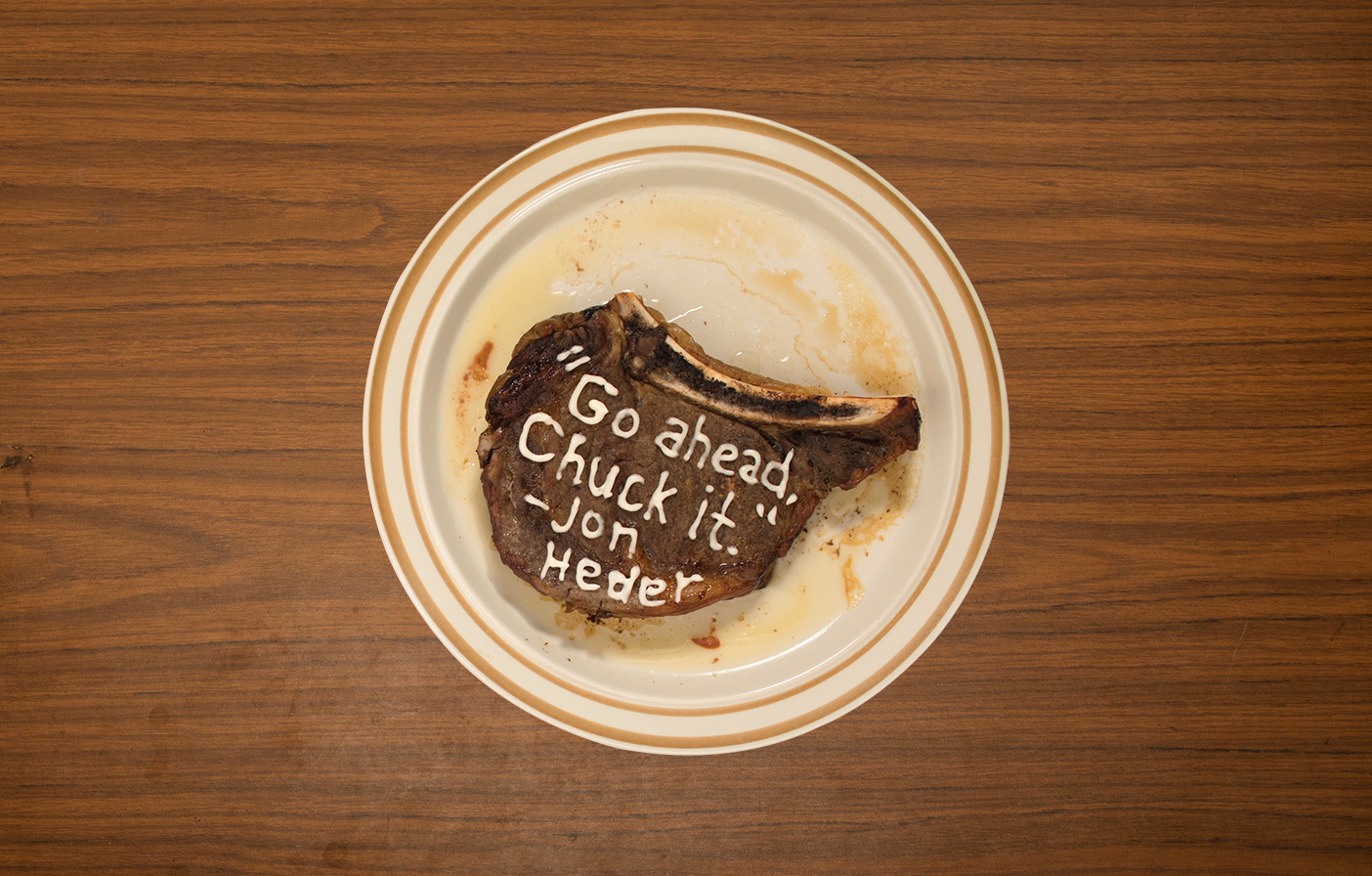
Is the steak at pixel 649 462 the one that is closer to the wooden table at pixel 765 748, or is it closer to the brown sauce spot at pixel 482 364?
the brown sauce spot at pixel 482 364

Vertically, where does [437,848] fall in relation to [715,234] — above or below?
below

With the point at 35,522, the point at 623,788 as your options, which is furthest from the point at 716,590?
the point at 35,522

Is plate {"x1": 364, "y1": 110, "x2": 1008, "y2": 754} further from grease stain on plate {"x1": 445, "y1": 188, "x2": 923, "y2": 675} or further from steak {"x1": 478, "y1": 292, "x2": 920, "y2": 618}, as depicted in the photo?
steak {"x1": 478, "y1": 292, "x2": 920, "y2": 618}

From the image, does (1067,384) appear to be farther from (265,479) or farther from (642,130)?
(265,479)

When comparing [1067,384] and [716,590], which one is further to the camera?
[1067,384]

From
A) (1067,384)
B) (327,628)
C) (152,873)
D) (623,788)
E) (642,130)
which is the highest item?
(642,130)
